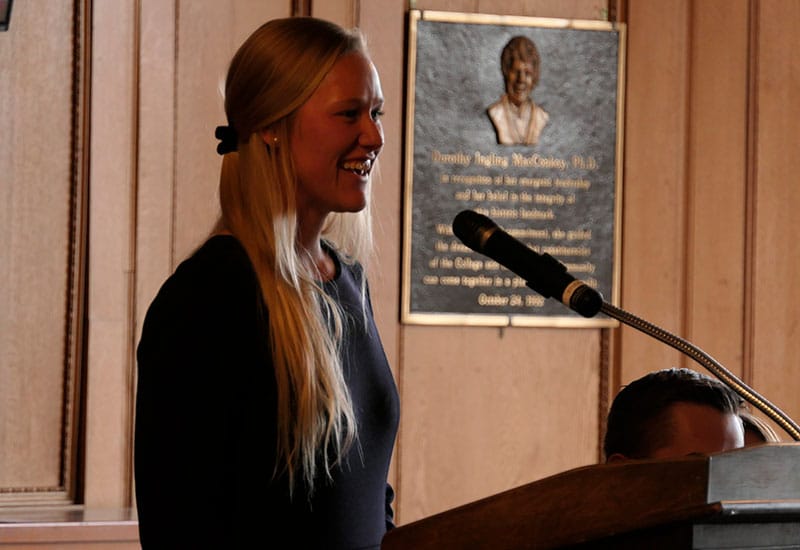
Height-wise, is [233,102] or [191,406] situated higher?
[233,102]

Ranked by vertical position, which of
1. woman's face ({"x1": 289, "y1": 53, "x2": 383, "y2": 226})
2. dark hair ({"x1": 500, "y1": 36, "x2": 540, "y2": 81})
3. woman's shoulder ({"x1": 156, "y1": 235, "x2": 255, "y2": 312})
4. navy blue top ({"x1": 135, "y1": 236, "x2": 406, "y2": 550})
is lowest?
navy blue top ({"x1": 135, "y1": 236, "x2": 406, "y2": 550})

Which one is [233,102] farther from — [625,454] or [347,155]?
[625,454]

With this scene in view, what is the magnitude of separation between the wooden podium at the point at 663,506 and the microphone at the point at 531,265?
39cm

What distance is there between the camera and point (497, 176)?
3775 millimetres

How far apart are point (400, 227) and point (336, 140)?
6.23ft

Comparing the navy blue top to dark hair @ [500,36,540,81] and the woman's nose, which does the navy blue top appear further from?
dark hair @ [500,36,540,81]

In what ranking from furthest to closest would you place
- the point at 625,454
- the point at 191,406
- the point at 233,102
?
1. the point at 233,102
2. the point at 625,454
3. the point at 191,406

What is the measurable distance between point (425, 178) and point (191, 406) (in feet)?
7.23

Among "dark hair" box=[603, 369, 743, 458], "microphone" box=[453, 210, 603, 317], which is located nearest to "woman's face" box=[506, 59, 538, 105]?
"dark hair" box=[603, 369, 743, 458]

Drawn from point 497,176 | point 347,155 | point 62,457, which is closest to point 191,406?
point 347,155

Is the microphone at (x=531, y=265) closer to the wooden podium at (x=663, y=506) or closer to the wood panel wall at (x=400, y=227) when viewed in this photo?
the wooden podium at (x=663, y=506)

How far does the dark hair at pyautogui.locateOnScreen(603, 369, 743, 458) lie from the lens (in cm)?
167

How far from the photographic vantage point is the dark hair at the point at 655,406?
1.67 metres

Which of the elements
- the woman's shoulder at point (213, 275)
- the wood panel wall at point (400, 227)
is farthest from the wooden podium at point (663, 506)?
the wood panel wall at point (400, 227)
